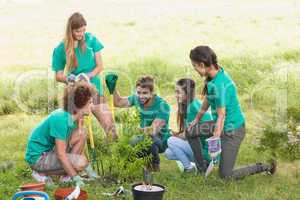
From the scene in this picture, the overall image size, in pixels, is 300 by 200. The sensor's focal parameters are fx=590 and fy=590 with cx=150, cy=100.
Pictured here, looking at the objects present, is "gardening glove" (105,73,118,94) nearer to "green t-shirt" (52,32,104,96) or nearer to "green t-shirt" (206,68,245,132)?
"green t-shirt" (52,32,104,96)

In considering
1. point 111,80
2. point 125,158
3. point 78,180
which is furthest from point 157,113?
point 78,180

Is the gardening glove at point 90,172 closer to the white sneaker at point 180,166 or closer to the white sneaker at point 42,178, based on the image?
the white sneaker at point 42,178

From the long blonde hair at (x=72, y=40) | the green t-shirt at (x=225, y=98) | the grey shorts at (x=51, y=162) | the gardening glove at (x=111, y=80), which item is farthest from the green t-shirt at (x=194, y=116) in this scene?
the long blonde hair at (x=72, y=40)

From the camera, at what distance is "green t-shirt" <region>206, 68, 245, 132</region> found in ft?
17.6

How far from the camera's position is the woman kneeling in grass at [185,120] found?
574 centimetres

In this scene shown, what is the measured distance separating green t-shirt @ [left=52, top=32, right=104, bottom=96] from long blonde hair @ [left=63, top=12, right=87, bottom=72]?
0.05m

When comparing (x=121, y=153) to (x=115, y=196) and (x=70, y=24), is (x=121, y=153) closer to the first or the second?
(x=115, y=196)

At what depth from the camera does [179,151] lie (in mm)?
5805

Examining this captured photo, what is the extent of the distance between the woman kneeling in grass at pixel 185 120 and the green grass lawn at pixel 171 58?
163 mm

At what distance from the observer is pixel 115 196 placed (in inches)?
191

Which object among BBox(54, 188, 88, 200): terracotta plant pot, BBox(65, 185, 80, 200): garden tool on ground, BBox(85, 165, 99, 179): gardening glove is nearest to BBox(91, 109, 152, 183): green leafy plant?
BBox(85, 165, 99, 179): gardening glove

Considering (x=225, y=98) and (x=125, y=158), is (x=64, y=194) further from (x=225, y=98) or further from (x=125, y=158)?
(x=225, y=98)

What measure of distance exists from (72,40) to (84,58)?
25 cm

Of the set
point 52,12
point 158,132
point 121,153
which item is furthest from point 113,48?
point 121,153
